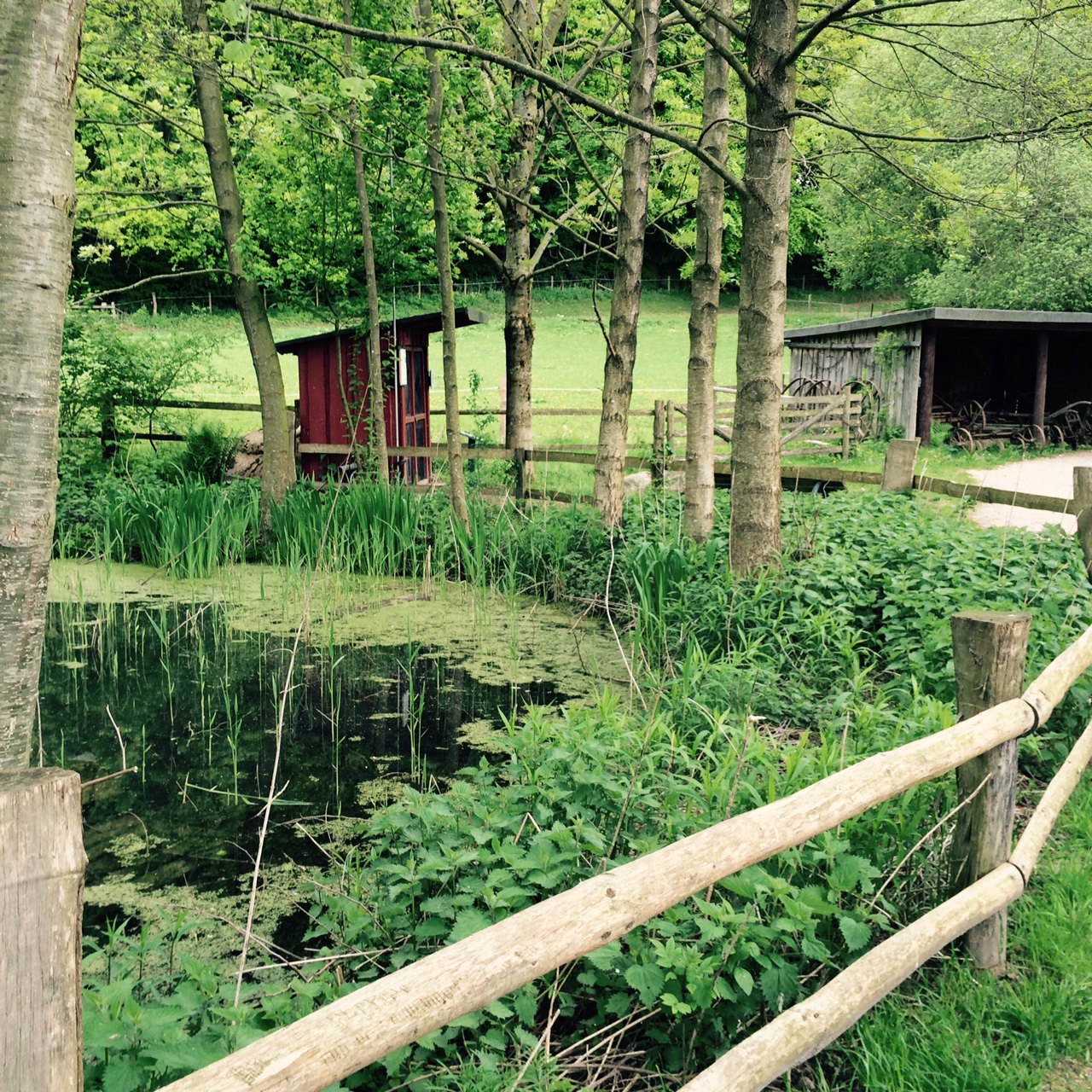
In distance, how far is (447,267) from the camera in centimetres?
979

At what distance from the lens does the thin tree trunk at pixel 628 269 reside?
8484 mm

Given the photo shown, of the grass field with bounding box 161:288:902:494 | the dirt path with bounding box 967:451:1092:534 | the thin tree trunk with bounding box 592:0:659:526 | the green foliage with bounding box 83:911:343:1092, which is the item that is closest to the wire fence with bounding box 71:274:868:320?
the grass field with bounding box 161:288:902:494

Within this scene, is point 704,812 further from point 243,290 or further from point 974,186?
point 974,186

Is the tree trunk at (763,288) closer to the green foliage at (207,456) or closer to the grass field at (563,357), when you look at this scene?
the grass field at (563,357)

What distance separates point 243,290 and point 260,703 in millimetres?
5807

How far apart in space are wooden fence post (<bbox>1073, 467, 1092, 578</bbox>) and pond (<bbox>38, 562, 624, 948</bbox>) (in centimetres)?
296

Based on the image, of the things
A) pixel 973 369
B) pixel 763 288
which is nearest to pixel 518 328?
pixel 763 288

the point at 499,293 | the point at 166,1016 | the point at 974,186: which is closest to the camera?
the point at 166,1016

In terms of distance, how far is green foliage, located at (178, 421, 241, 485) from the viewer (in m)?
14.6

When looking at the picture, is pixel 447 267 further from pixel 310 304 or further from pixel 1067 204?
pixel 1067 204

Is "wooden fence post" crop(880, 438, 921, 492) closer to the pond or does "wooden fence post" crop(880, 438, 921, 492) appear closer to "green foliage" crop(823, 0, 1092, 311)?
"green foliage" crop(823, 0, 1092, 311)

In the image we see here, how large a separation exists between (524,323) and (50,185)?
11320 millimetres

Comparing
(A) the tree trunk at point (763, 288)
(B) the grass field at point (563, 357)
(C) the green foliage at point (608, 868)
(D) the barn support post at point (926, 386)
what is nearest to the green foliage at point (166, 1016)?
(C) the green foliage at point (608, 868)

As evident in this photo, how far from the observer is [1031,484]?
14.9m
